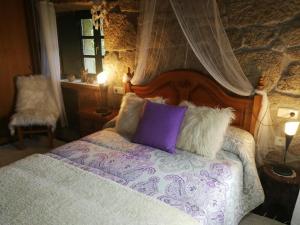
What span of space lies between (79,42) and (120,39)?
1.09 m

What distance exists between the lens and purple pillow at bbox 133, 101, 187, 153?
2199mm

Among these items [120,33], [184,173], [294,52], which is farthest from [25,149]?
[294,52]

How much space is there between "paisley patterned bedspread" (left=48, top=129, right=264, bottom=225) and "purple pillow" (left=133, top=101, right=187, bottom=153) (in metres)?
0.07

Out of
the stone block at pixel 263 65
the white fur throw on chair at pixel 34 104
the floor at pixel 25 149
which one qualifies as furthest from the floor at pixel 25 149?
the stone block at pixel 263 65

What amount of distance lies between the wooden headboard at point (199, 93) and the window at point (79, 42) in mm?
1105

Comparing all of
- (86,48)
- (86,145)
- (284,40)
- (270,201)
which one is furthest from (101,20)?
(270,201)

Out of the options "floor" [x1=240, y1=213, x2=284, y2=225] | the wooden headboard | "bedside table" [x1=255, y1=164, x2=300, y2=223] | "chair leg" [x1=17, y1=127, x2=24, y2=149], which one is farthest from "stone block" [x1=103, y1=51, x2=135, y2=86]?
"floor" [x1=240, y1=213, x2=284, y2=225]

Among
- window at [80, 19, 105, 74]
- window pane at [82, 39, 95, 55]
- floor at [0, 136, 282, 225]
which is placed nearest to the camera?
floor at [0, 136, 282, 225]

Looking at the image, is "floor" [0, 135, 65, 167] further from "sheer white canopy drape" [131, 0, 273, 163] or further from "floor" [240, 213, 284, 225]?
"floor" [240, 213, 284, 225]

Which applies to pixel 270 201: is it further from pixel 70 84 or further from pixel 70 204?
pixel 70 84

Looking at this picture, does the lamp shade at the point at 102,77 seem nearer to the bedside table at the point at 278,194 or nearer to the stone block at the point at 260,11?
the stone block at the point at 260,11

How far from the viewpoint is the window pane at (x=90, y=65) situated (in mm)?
3988

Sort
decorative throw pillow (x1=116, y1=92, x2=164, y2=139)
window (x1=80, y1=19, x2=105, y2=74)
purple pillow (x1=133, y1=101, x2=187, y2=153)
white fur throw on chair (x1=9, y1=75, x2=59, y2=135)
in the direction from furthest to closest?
window (x1=80, y1=19, x2=105, y2=74) < white fur throw on chair (x1=9, y1=75, x2=59, y2=135) < decorative throw pillow (x1=116, y1=92, x2=164, y2=139) < purple pillow (x1=133, y1=101, x2=187, y2=153)

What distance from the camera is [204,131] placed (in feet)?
7.08
